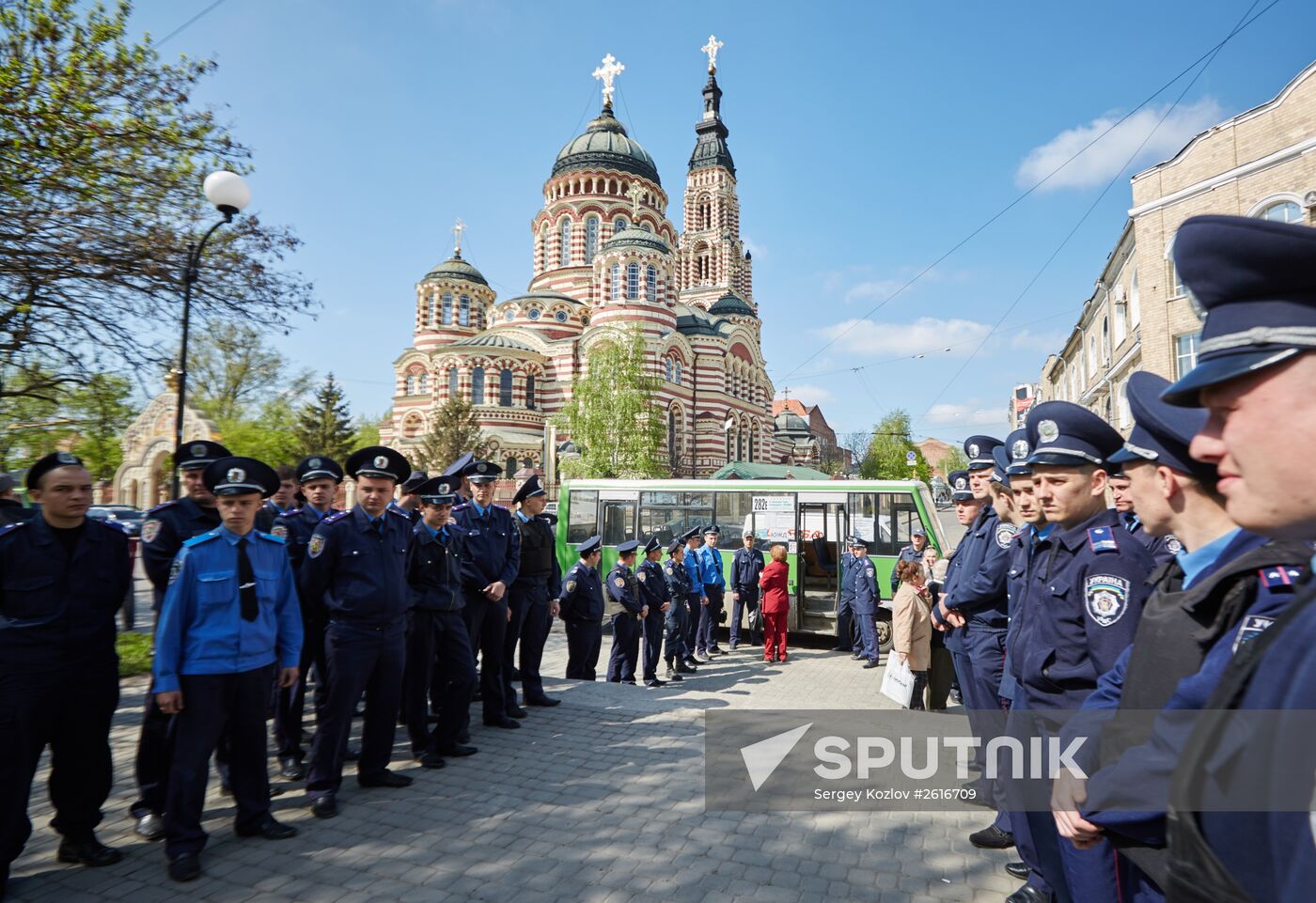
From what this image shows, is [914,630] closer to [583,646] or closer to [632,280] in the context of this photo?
[583,646]

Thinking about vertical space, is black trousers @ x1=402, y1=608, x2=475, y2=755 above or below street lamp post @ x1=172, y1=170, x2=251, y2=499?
below

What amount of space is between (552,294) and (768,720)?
43055 millimetres

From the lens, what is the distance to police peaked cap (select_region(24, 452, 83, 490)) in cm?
380

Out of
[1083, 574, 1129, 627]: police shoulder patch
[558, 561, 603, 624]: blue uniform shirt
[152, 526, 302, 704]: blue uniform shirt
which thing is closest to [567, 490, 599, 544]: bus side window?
[558, 561, 603, 624]: blue uniform shirt

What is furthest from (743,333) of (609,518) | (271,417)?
(609,518)

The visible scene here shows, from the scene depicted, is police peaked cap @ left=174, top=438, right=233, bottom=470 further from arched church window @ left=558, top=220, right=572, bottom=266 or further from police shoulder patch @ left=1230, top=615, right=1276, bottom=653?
arched church window @ left=558, top=220, right=572, bottom=266

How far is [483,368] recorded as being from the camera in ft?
135

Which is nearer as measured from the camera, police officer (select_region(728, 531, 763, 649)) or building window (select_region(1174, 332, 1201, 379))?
police officer (select_region(728, 531, 763, 649))

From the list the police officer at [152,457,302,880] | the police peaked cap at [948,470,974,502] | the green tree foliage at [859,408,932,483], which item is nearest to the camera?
the police officer at [152,457,302,880]

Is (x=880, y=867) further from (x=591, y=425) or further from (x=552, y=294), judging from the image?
(x=552, y=294)

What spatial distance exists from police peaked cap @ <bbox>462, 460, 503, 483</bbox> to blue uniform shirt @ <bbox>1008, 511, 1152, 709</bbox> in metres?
4.96

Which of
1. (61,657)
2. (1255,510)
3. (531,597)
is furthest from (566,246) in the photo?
(1255,510)

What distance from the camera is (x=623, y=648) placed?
842 cm

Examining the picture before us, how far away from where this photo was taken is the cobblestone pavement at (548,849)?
3385mm
